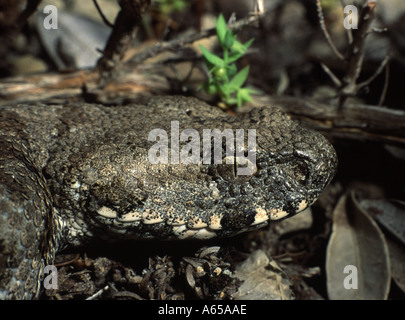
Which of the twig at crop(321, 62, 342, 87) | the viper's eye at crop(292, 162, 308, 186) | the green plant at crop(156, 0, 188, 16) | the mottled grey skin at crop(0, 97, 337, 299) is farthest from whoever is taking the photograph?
the green plant at crop(156, 0, 188, 16)

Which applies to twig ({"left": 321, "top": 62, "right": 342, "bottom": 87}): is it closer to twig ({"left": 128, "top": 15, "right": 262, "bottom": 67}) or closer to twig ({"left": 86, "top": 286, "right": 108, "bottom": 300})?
twig ({"left": 128, "top": 15, "right": 262, "bottom": 67})

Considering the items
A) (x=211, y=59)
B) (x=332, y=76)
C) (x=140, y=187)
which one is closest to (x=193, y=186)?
(x=140, y=187)

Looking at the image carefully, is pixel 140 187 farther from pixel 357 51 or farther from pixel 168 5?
pixel 168 5

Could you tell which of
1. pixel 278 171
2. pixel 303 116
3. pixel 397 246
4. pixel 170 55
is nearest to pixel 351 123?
pixel 303 116

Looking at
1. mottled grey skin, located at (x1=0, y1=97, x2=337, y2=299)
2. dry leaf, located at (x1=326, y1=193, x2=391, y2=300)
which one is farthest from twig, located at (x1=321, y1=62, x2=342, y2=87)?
dry leaf, located at (x1=326, y1=193, x2=391, y2=300)
